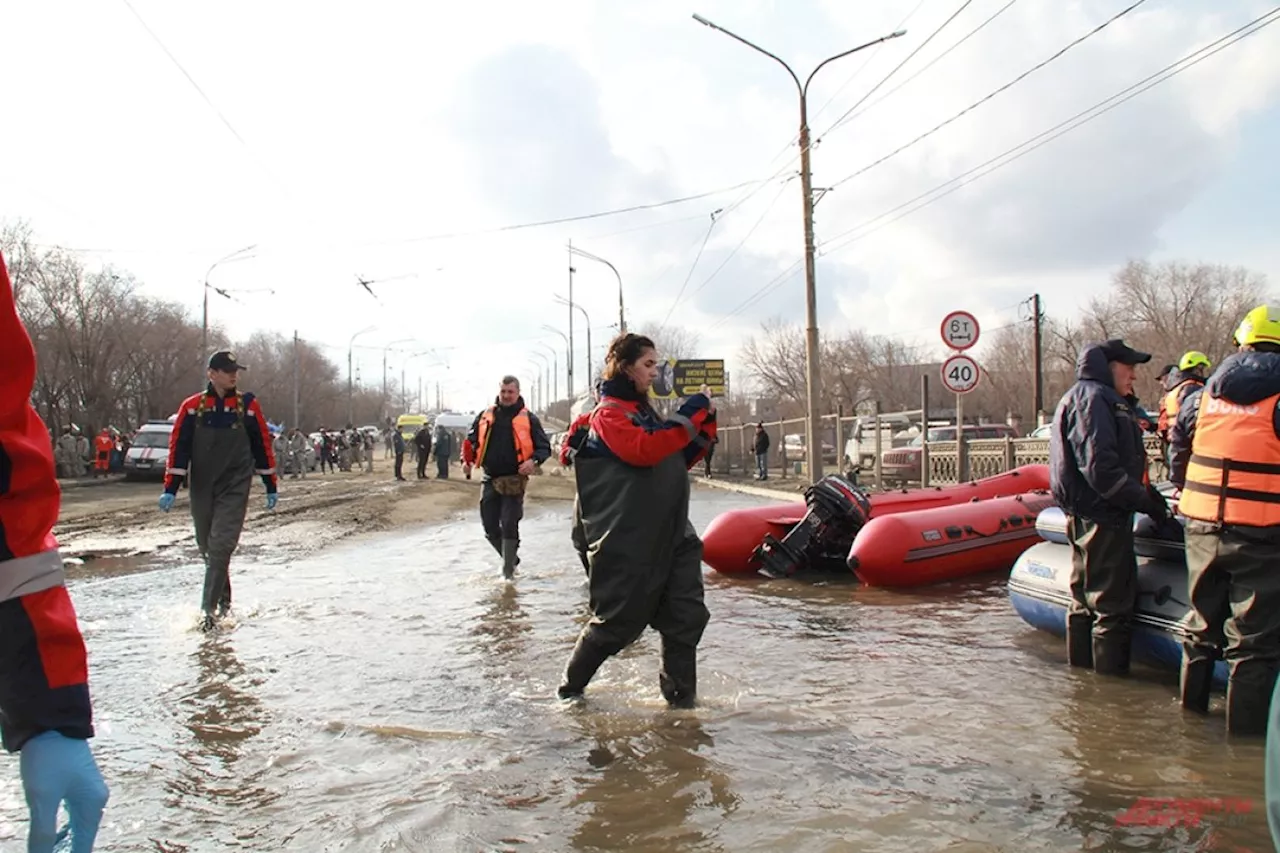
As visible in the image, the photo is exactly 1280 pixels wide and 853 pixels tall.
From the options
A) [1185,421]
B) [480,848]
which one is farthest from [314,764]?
[1185,421]

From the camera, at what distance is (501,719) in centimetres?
456

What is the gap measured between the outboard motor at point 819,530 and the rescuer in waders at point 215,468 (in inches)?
177

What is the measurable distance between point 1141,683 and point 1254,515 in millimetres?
1344

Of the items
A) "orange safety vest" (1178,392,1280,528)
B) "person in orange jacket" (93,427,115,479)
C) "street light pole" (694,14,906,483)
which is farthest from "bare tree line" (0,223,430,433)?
"orange safety vest" (1178,392,1280,528)

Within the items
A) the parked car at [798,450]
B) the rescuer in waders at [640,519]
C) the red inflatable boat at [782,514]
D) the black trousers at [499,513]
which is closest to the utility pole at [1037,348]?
the parked car at [798,450]

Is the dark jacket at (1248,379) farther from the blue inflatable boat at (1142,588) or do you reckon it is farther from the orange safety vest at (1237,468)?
the blue inflatable boat at (1142,588)

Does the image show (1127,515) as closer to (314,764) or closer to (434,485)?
(314,764)

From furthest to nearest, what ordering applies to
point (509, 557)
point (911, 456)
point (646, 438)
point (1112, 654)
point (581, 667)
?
point (911, 456) → point (509, 557) → point (1112, 654) → point (581, 667) → point (646, 438)

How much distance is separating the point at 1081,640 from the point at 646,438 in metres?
2.83

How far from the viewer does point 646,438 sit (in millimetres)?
4352

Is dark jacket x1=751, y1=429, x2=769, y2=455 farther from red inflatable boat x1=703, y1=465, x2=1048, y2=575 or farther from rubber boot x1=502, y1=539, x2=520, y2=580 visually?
rubber boot x1=502, y1=539, x2=520, y2=580

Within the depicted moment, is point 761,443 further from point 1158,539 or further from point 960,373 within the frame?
point 1158,539

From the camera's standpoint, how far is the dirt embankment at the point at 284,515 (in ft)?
41.1

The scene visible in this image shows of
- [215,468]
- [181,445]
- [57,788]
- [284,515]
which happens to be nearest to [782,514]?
[215,468]
